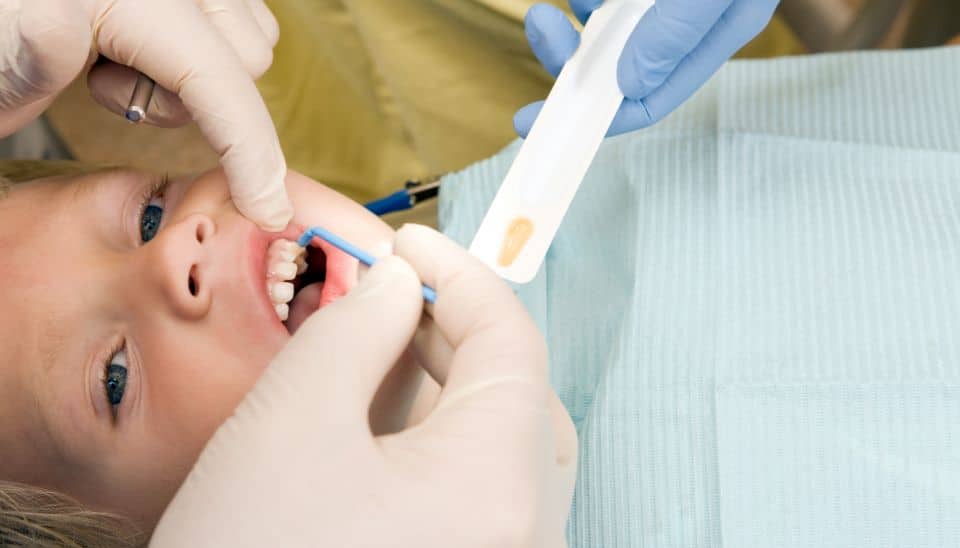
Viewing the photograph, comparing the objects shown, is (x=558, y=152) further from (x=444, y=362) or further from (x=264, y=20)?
(x=264, y=20)

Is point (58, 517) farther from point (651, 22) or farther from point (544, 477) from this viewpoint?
point (651, 22)

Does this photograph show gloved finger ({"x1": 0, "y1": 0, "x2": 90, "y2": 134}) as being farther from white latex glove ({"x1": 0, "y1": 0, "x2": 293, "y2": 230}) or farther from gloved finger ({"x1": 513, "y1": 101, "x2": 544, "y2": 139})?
gloved finger ({"x1": 513, "y1": 101, "x2": 544, "y2": 139})

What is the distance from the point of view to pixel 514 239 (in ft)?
3.44

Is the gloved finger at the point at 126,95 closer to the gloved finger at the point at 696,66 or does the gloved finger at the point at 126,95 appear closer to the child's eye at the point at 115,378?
the child's eye at the point at 115,378

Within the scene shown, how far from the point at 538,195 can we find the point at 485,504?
42 centimetres

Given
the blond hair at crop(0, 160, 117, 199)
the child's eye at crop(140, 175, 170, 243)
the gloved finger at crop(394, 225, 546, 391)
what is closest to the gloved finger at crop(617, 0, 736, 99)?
the gloved finger at crop(394, 225, 546, 391)

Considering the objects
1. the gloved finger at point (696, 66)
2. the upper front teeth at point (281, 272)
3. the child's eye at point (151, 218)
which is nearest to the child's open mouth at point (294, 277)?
the upper front teeth at point (281, 272)

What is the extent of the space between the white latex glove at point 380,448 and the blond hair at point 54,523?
1.07 ft

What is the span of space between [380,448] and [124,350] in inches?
16.9

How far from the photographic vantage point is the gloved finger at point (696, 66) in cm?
117

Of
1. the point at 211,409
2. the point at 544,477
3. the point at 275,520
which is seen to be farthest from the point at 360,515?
the point at 211,409

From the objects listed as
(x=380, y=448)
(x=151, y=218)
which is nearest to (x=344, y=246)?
(x=380, y=448)

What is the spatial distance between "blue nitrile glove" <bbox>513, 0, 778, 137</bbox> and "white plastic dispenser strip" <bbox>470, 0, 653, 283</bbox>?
29mm

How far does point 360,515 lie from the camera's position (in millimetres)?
764
